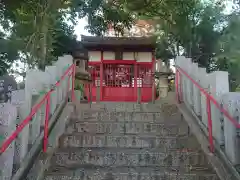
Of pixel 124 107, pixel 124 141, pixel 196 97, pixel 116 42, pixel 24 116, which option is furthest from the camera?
pixel 116 42

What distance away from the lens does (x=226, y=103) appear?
358 cm

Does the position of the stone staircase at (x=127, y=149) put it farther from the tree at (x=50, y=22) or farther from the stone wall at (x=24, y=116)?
the tree at (x=50, y=22)

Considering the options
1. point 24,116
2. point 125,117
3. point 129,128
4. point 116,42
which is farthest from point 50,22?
point 24,116

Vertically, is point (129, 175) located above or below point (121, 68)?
below

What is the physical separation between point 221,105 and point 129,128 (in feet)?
5.53

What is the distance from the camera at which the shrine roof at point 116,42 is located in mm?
12703

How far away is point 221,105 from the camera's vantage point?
3.76 m

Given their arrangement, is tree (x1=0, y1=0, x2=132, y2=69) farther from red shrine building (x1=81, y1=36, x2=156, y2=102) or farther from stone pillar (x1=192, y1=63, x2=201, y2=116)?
stone pillar (x1=192, y1=63, x2=201, y2=116)

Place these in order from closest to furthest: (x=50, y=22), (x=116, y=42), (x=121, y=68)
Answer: (x=50, y=22) → (x=116, y=42) → (x=121, y=68)

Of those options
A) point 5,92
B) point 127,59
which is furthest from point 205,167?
point 127,59

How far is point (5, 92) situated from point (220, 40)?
1000cm

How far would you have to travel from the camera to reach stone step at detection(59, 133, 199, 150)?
14.4ft

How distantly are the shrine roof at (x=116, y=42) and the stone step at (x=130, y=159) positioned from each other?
9090mm

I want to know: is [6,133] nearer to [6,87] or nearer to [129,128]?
[129,128]
